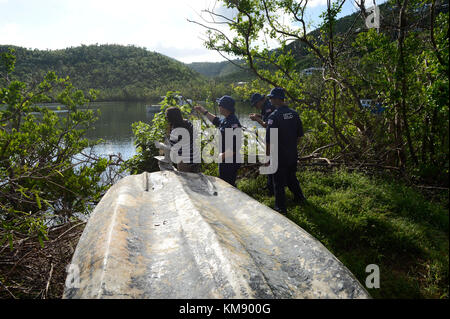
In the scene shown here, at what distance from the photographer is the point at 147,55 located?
358 ft

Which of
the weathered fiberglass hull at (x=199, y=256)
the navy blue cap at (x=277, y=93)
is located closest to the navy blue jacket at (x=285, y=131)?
the navy blue cap at (x=277, y=93)

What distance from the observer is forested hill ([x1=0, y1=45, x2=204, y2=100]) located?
63.2 m

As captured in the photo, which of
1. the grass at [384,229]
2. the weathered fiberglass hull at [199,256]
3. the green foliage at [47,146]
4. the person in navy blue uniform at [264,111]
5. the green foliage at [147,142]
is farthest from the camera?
the green foliage at [147,142]

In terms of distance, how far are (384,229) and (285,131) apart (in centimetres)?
203

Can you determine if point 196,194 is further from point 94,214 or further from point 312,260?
point 312,260

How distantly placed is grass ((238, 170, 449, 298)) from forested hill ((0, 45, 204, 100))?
5780cm

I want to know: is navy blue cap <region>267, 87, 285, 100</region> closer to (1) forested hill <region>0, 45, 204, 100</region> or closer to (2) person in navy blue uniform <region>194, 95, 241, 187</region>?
(2) person in navy blue uniform <region>194, 95, 241, 187</region>

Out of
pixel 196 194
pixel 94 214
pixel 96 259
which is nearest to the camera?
A: pixel 96 259

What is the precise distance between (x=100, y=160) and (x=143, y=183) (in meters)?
3.21

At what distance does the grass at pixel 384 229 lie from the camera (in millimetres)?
2814

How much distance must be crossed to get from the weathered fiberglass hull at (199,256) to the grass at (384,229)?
1.12 metres

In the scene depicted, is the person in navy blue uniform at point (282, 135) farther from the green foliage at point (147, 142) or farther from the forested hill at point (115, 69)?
the forested hill at point (115, 69)
